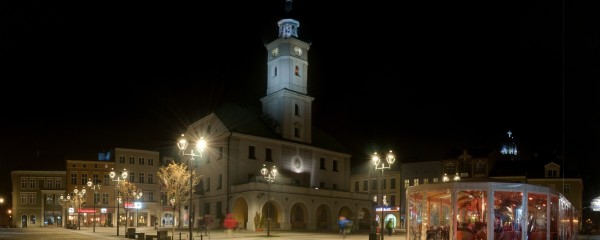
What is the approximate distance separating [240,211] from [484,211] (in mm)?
45542

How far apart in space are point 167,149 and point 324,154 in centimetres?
3432

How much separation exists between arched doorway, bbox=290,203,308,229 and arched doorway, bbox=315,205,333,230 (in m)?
2.02

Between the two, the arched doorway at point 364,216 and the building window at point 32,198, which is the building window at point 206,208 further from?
the building window at point 32,198

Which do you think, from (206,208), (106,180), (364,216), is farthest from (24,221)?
(364,216)

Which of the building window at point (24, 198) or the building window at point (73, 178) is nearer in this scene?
the building window at point (73, 178)

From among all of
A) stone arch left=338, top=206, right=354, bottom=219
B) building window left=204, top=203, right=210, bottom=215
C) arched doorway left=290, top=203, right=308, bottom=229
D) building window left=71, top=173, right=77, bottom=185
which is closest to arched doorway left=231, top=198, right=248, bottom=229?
arched doorway left=290, top=203, right=308, bottom=229

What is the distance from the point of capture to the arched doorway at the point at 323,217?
73.2 meters

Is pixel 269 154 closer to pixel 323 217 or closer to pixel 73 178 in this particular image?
pixel 323 217

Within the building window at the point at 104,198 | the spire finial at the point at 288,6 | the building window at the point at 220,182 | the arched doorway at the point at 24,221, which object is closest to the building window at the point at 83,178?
the building window at the point at 104,198

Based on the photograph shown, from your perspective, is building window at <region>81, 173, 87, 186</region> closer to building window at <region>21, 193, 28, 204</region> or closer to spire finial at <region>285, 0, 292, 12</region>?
building window at <region>21, 193, 28, 204</region>

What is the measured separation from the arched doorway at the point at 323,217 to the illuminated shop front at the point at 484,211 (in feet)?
142

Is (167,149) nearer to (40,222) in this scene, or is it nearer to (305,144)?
(40,222)

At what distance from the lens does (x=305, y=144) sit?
7881 cm

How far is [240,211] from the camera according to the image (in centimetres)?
6956
